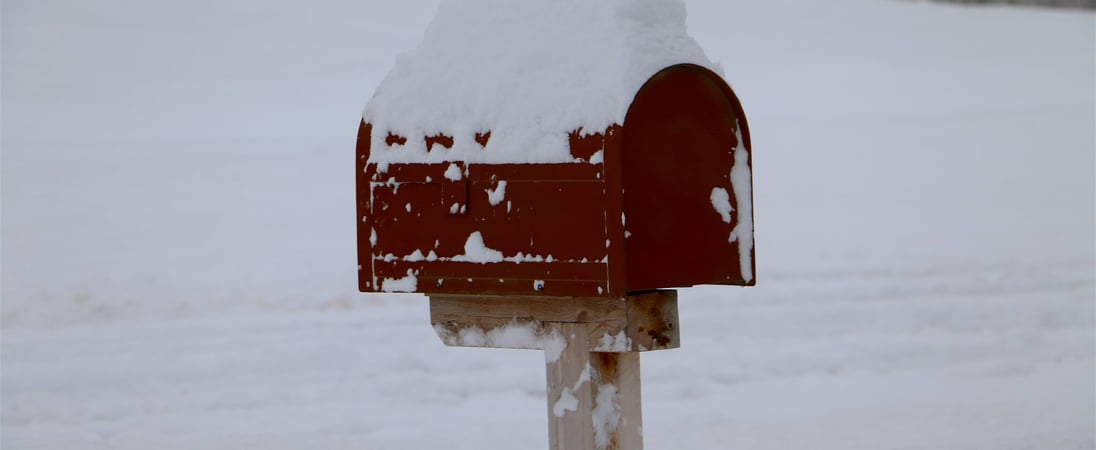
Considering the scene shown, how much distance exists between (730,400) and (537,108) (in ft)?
12.6

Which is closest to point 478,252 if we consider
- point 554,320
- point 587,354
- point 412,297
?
point 554,320

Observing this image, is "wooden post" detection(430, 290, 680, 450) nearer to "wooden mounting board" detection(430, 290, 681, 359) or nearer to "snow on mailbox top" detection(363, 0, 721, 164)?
"wooden mounting board" detection(430, 290, 681, 359)

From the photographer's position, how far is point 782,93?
18672mm

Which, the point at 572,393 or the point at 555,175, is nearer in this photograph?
the point at 555,175

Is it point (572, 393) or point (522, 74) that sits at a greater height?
point (522, 74)

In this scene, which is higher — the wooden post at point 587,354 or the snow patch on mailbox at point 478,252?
the snow patch on mailbox at point 478,252

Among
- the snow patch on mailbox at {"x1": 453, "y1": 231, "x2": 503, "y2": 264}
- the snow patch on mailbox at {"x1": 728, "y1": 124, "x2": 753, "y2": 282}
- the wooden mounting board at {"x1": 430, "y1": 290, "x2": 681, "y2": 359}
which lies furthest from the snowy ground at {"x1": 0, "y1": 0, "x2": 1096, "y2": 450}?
the snow patch on mailbox at {"x1": 453, "y1": 231, "x2": 503, "y2": 264}

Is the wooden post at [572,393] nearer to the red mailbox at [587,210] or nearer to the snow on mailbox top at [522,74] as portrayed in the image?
the red mailbox at [587,210]

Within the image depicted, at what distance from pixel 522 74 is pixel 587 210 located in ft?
1.47

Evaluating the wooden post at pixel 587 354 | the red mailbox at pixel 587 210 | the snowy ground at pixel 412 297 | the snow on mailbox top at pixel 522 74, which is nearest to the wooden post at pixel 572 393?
the wooden post at pixel 587 354

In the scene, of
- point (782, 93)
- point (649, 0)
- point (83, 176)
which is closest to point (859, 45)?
point (782, 93)

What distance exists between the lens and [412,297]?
32.6 ft

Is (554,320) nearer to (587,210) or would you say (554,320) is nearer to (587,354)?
(587,354)

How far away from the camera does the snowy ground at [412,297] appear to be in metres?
6.63
